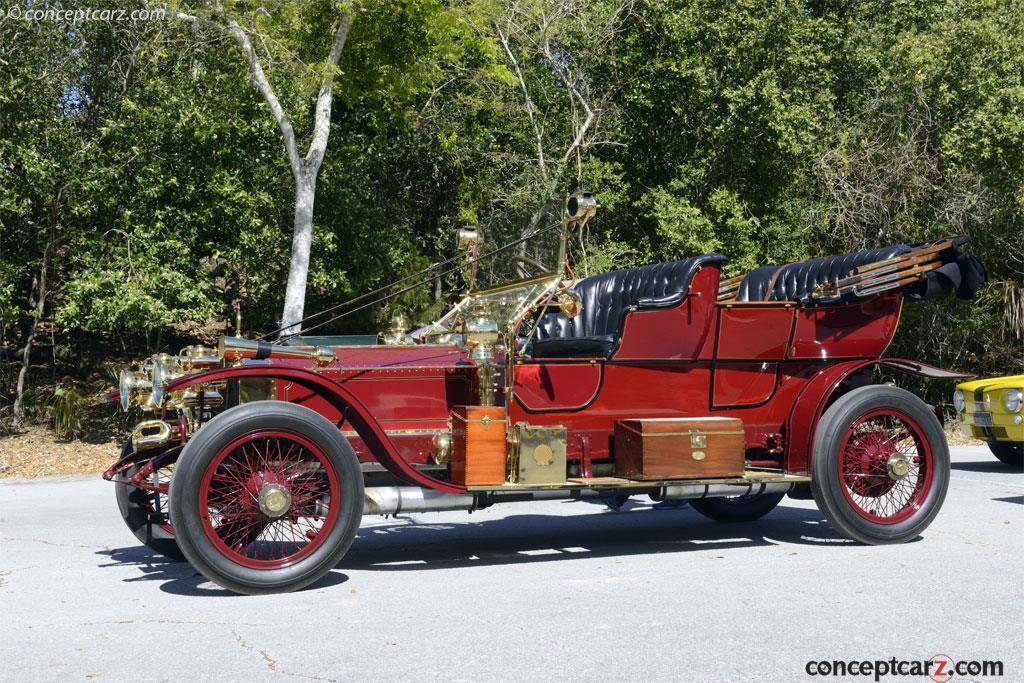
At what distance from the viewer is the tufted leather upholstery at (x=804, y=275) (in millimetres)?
6695

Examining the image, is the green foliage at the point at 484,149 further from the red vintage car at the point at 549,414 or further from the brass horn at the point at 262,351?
the brass horn at the point at 262,351

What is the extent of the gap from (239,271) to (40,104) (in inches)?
152

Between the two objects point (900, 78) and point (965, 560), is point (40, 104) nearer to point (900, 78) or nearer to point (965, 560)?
point (965, 560)

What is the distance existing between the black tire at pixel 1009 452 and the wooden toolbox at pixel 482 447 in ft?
23.1

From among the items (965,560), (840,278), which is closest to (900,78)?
(840,278)

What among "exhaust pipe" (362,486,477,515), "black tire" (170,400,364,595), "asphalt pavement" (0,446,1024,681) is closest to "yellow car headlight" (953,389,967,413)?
"asphalt pavement" (0,446,1024,681)

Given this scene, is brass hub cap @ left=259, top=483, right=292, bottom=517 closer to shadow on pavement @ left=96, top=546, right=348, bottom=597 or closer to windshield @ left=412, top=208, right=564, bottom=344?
shadow on pavement @ left=96, top=546, right=348, bottom=597

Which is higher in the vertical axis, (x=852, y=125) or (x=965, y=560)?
(x=852, y=125)

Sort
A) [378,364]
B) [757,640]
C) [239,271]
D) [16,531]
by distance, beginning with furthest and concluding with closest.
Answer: [239,271], [16,531], [378,364], [757,640]

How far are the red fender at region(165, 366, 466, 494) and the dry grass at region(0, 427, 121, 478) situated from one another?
273 inches

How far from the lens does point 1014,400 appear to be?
9.94 m

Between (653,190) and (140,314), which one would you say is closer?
(140,314)

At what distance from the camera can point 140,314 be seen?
508 inches

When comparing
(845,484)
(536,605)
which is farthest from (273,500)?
(845,484)
